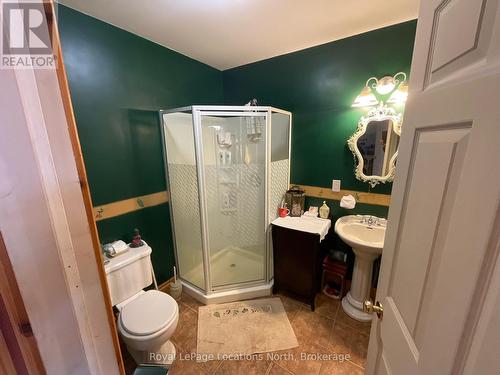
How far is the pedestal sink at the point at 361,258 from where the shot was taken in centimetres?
177

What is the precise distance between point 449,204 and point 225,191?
175cm

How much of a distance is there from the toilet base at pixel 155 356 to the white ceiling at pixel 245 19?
226 cm

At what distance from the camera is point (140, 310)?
4.73ft

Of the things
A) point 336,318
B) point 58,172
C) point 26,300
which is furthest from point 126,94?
point 336,318

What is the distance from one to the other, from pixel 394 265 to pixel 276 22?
5.75ft

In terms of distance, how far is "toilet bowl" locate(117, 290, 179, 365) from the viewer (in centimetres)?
129

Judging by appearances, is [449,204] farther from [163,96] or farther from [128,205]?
[163,96]

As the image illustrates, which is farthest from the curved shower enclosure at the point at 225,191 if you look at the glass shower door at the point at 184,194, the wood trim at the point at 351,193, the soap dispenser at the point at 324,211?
the soap dispenser at the point at 324,211

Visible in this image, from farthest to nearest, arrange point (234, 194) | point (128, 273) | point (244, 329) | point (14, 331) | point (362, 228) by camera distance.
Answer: point (234, 194)
point (362, 228)
point (244, 329)
point (128, 273)
point (14, 331)

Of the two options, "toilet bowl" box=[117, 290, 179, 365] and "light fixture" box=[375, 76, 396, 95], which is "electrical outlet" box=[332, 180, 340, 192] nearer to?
"light fixture" box=[375, 76, 396, 95]

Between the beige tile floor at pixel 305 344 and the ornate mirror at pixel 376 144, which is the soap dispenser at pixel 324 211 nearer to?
the ornate mirror at pixel 376 144

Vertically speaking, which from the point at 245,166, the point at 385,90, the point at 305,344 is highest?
the point at 385,90

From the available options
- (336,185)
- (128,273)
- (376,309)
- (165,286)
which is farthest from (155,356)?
(336,185)

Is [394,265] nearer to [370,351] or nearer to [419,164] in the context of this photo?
[419,164]
